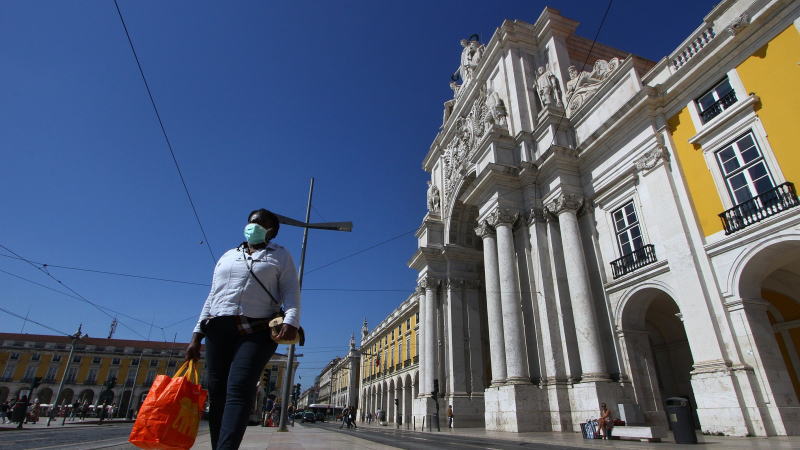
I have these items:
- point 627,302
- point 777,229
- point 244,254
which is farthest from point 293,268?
point 627,302

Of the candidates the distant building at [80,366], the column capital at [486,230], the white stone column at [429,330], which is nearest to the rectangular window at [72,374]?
the distant building at [80,366]

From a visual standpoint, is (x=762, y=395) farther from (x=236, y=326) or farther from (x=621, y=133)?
(x=236, y=326)

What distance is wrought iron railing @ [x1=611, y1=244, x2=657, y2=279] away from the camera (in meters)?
12.4

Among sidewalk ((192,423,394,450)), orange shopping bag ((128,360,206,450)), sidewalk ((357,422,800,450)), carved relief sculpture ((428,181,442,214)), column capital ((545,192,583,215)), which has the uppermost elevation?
carved relief sculpture ((428,181,442,214))

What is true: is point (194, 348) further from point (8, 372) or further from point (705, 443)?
point (8, 372)

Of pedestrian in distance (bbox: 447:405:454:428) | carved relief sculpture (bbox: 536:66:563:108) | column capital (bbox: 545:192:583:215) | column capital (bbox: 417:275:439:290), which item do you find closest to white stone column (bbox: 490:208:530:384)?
column capital (bbox: 545:192:583:215)

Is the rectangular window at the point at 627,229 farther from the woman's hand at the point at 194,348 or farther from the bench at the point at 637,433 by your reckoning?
the woman's hand at the point at 194,348

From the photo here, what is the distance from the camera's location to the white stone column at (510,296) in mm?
14000

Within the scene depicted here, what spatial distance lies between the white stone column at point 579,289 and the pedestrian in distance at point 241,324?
12.1 meters

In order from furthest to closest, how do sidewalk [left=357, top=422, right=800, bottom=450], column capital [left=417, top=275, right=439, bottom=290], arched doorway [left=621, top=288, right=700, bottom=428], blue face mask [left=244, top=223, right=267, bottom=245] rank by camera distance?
column capital [left=417, top=275, right=439, bottom=290]
arched doorway [left=621, top=288, right=700, bottom=428]
sidewalk [left=357, top=422, right=800, bottom=450]
blue face mask [left=244, top=223, right=267, bottom=245]

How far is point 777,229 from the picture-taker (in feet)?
30.0

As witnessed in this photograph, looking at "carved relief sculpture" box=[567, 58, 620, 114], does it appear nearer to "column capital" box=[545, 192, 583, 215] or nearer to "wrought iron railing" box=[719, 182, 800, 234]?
"column capital" box=[545, 192, 583, 215]

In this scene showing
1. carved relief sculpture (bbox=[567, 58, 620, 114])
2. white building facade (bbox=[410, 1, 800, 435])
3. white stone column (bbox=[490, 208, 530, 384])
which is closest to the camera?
white building facade (bbox=[410, 1, 800, 435])

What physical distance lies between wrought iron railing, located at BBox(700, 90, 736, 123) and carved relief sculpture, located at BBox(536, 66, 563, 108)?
6.25m
